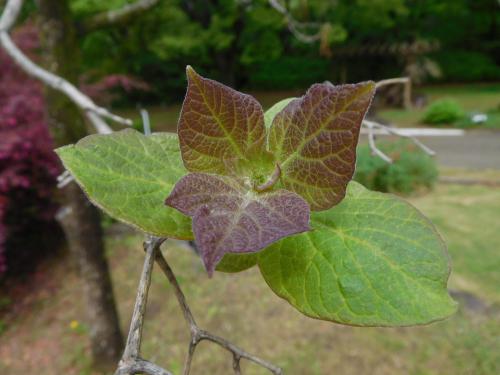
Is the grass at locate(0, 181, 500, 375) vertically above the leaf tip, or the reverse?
the leaf tip

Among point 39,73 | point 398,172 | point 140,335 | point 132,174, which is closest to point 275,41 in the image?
point 398,172

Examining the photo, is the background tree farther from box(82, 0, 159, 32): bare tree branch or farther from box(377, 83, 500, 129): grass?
box(377, 83, 500, 129): grass

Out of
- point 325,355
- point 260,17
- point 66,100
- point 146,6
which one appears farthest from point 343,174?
point 260,17

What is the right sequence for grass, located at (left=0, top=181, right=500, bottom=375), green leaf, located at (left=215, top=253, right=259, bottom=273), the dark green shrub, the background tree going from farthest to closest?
1. the dark green shrub
2. grass, located at (left=0, top=181, right=500, bottom=375)
3. the background tree
4. green leaf, located at (left=215, top=253, right=259, bottom=273)

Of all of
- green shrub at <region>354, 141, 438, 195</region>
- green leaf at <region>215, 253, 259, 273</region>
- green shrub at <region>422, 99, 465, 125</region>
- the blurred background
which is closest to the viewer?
green leaf at <region>215, 253, 259, 273</region>

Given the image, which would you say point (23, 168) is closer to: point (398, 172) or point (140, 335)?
point (140, 335)

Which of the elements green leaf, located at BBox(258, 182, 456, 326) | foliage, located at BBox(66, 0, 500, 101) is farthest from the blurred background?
foliage, located at BBox(66, 0, 500, 101)

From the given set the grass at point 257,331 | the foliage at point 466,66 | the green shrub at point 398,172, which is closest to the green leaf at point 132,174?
the grass at point 257,331
